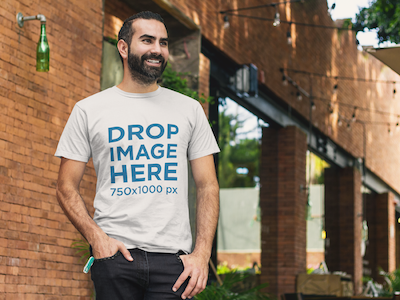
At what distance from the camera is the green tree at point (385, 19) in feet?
37.7

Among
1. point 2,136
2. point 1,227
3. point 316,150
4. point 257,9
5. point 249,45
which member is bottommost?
point 1,227

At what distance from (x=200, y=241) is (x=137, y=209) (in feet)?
0.72

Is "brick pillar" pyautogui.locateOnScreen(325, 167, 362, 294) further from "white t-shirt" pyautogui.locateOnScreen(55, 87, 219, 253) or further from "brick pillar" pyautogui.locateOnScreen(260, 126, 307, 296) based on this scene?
"white t-shirt" pyautogui.locateOnScreen(55, 87, 219, 253)

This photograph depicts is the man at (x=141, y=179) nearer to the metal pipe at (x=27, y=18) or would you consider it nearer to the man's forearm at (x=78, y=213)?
the man's forearm at (x=78, y=213)

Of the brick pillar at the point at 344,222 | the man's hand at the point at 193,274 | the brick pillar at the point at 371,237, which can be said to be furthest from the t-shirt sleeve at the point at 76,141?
the brick pillar at the point at 371,237

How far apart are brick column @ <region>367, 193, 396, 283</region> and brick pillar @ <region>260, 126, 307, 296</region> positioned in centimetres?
757

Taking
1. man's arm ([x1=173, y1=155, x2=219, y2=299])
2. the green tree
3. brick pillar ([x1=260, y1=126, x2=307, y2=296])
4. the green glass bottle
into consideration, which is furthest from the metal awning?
the green tree

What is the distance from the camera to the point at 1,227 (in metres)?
4.32

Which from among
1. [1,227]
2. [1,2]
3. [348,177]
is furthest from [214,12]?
[348,177]

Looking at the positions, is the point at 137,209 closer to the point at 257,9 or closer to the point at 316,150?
the point at 257,9

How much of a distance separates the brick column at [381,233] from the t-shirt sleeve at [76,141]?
655 inches

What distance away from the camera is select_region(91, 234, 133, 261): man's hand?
5.64 feet

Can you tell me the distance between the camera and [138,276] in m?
1.75

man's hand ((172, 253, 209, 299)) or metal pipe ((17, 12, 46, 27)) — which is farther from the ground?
metal pipe ((17, 12, 46, 27))
